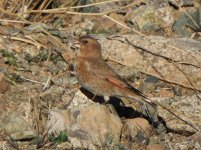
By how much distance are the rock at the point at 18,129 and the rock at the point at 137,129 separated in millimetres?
978

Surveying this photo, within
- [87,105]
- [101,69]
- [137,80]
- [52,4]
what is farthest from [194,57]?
[52,4]

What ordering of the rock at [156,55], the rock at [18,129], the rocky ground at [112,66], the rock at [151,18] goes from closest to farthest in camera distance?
1. the rock at [18,129]
2. the rocky ground at [112,66]
3. the rock at [156,55]
4. the rock at [151,18]

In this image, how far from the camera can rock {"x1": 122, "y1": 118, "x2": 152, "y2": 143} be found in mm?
6914

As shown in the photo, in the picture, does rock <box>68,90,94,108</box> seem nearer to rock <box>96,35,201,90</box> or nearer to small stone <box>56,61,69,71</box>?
small stone <box>56,61,69,71</box>

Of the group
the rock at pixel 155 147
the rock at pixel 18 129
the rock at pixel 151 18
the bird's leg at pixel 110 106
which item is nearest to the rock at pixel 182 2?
the rock at pixel 151 18

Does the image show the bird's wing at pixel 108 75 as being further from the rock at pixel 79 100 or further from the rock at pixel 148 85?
the rock at pixel 148 85

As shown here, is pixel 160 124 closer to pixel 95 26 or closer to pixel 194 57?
pixel 194 57

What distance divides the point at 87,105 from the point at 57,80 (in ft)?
3.24

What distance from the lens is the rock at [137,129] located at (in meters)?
6.91

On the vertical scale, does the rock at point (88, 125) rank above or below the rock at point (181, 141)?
above

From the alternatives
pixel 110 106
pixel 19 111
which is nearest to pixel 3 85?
pixel 19 111

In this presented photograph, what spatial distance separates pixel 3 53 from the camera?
8.28m

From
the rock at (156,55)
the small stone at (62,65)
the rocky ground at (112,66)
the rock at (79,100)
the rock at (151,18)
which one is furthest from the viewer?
the rock at (151,18)

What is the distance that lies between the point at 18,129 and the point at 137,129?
123 cm
